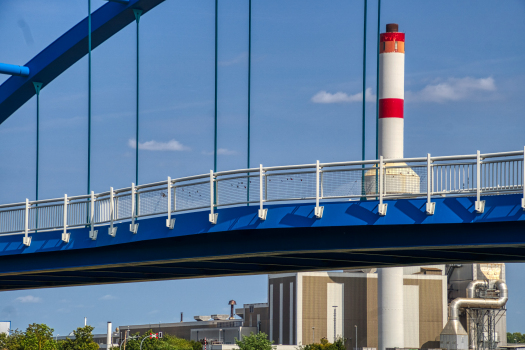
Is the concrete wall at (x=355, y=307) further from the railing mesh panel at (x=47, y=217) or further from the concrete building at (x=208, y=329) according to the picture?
the railing mesh panel at (x=47, y=217)

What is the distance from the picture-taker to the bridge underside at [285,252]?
67.2ft

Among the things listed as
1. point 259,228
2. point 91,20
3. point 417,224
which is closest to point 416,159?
point 417,224

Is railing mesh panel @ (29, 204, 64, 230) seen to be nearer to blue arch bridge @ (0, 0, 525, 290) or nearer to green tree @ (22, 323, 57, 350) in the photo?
blue arch bridge @ (0, 0, 525, 290)

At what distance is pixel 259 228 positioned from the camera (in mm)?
22578

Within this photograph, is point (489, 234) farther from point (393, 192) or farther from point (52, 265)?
point (52, 265)

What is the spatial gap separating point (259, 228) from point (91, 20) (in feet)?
71.0

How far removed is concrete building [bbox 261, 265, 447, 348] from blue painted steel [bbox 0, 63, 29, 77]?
69.1m

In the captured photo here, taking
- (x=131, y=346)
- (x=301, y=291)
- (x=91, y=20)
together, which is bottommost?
(x=131, y=346)

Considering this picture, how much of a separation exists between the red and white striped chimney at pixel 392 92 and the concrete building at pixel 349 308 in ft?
116

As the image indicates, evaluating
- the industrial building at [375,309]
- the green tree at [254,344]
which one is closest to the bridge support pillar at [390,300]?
the industrial building at [375,309]

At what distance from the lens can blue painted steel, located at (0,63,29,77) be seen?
41.4m

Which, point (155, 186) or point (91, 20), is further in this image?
point (91, 20)

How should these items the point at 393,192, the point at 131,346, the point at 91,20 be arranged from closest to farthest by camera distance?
the point at 393,192 < the point at 91,20 < the point at 131,346

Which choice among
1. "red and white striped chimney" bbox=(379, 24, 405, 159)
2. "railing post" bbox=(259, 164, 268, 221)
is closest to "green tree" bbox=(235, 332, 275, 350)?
"red and white striped chimney" bbox=(379, 24, 405, 159)
